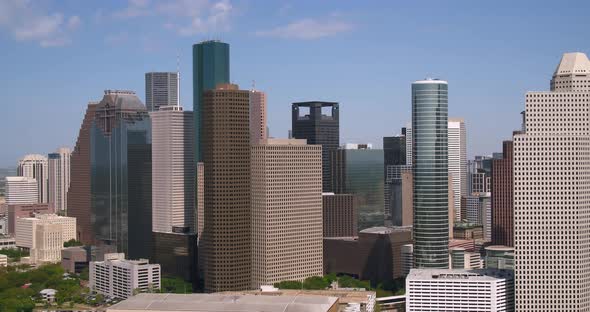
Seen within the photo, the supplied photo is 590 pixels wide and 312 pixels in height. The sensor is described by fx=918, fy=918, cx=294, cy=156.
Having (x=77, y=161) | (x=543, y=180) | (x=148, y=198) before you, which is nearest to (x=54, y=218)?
(x=77, y=161)

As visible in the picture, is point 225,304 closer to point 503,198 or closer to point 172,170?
point 503,198

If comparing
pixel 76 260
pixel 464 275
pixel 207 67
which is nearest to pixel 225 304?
pixel 464 275

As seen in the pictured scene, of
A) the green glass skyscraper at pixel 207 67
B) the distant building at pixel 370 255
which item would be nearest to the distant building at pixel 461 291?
the distant building at pixel 370 255

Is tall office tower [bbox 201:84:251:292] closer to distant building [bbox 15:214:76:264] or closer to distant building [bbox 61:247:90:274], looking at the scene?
distant building [bbox 61:247:90:274]

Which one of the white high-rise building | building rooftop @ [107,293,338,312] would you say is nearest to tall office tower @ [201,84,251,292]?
building rooftop @ [107,293,338,312]

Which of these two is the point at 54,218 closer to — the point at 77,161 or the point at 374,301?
the point at 77,161

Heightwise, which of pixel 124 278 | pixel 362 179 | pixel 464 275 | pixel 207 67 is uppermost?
pixel 207 67
